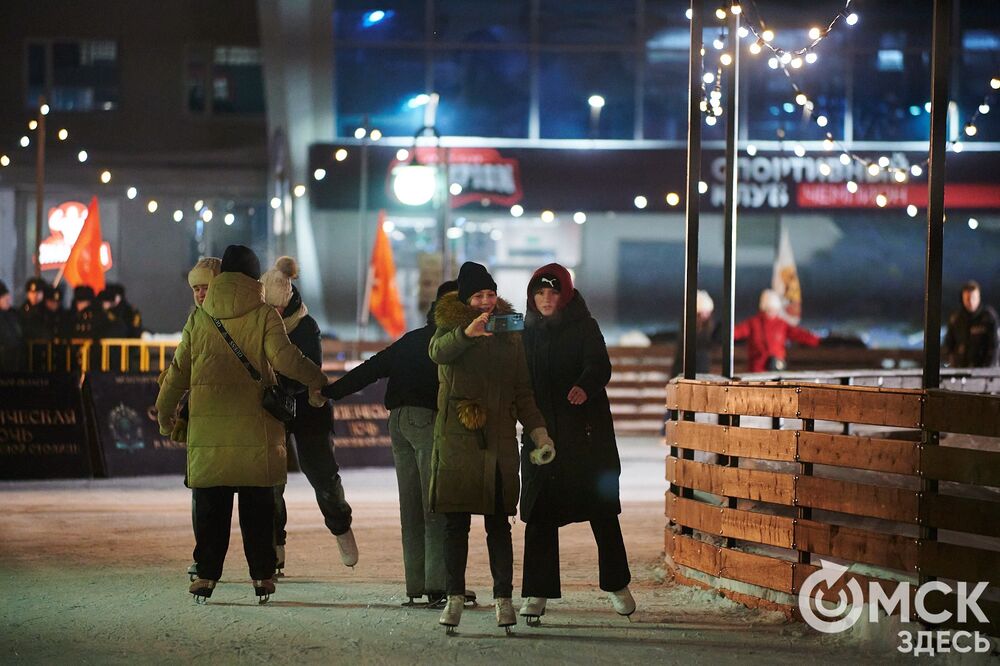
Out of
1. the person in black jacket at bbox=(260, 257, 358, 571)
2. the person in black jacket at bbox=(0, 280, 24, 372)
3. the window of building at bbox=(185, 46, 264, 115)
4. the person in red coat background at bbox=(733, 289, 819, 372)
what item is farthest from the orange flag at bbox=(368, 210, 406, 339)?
the person in black jacket at bbox=(260, 257, 358, 571)

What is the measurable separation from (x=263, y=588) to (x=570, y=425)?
184 centimetres

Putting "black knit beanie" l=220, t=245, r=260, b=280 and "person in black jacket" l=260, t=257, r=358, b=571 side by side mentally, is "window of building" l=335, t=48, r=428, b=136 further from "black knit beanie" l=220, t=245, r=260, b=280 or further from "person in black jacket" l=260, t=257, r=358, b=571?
"black knit beanie" l=220, t=245, r=260, b=280

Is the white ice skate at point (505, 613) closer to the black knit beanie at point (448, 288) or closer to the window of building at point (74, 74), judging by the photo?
the black knit beanie at point (448, 288)

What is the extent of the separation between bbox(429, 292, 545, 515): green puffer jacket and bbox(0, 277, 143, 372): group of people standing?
442 inches

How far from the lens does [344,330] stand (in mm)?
28469

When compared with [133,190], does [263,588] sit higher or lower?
lower

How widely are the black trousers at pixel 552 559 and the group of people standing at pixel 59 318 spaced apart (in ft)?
36.7

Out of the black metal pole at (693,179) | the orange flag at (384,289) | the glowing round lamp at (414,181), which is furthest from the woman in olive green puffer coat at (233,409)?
the orange flag at (384,289)

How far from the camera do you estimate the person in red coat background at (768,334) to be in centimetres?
1845

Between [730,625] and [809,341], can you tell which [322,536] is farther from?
[809,341]

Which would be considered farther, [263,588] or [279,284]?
[279,284]

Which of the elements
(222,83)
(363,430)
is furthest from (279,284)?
(222,83)

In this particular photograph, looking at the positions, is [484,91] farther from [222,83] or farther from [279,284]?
[279,284]

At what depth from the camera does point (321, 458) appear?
867 centimetres
